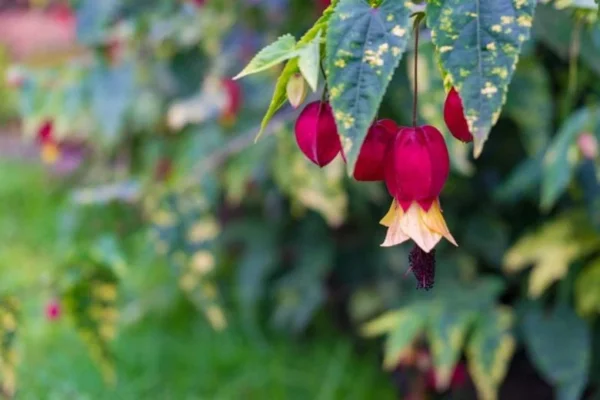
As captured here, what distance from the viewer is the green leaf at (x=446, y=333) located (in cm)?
148

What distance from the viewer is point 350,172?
19.5 inches

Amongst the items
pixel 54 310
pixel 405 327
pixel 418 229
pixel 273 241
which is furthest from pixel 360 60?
pixel 273 241

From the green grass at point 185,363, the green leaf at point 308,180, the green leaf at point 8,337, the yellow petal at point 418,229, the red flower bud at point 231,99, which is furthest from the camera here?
the green grass at point 185,363

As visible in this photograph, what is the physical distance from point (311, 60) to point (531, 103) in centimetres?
101

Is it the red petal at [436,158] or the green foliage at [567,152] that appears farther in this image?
the green foliage at [567,152]

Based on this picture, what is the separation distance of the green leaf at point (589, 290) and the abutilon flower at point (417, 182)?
974 millimetres

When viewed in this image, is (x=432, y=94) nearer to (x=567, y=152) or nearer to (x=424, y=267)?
(x=567, y=152)

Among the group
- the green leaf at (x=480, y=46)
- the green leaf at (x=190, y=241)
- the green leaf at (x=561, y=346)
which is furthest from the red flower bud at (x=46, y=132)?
the green leaf at (x=480, y=46)

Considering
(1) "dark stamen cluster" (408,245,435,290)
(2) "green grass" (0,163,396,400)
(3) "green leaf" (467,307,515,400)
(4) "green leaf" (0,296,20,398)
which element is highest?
(1) "dark stamen cluster" (408,245,435,290)

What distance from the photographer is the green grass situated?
1995 mm

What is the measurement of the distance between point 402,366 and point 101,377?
768mm

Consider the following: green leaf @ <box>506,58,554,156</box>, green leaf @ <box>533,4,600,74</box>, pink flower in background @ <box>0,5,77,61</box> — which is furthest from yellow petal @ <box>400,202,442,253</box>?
pink flower in background @ <box>0,5,77,61</box>

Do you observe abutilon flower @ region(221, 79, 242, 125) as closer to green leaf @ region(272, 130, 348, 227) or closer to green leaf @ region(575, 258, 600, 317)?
green leaf @ region(272, 130, 348, 227)

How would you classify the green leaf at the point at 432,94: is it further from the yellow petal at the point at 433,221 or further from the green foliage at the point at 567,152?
the yellow petal at the point at 433,221
